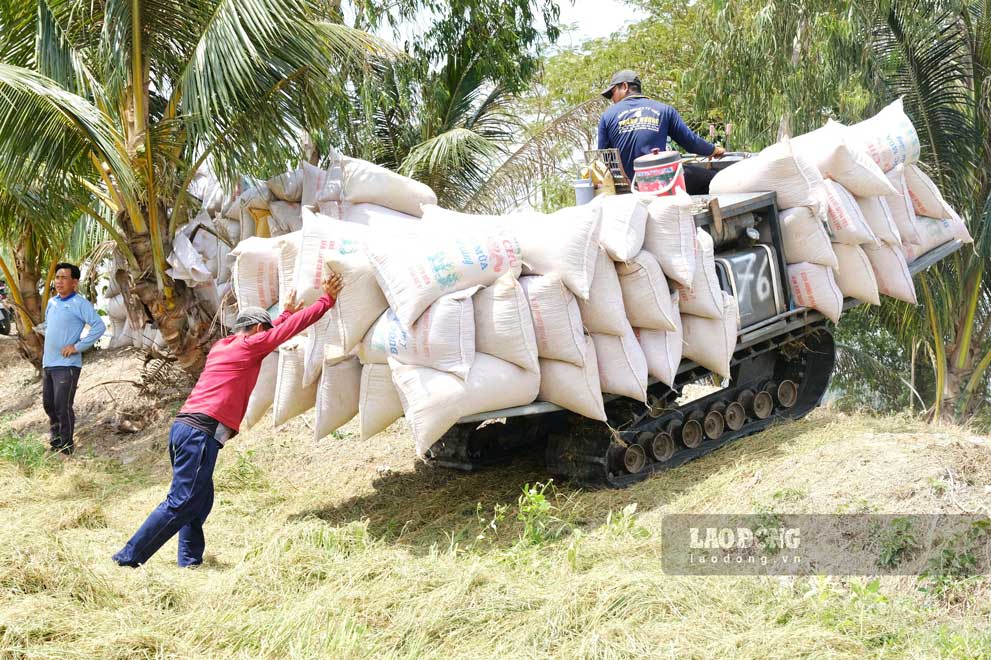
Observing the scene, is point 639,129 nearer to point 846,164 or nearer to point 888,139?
point 846,164

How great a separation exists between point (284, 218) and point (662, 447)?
4216mm

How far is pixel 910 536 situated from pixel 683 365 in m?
2.07

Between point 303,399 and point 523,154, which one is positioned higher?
point 523,154

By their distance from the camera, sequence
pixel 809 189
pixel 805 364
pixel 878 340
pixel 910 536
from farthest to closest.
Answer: pixel 878 340
pixel 805 364
pixel 809 189
pixel 910 536

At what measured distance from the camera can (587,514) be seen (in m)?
6.78

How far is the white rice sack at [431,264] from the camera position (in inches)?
240

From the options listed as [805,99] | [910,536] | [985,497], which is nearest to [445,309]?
[910,536]

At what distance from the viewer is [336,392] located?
21.4ft

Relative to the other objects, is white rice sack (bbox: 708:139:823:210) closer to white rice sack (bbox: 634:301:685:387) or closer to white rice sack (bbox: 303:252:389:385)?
white rice sack (bbox: 634:301:685:387)

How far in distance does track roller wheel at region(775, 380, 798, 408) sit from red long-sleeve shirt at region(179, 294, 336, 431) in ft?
13.1

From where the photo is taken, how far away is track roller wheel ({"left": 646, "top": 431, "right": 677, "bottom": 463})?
7.48 m

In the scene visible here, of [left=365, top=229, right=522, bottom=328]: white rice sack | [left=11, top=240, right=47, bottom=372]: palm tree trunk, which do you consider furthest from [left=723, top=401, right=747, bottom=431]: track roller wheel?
[left=11, top=240, right=47, bottom=372]: palm tree trunk

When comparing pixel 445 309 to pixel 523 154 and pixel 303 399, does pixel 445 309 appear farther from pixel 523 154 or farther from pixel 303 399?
pixel 523 154

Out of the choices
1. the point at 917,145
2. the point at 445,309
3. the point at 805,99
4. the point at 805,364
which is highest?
the point at 805,99
